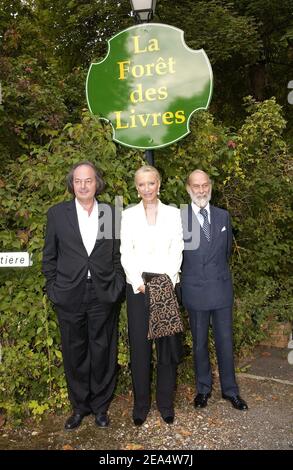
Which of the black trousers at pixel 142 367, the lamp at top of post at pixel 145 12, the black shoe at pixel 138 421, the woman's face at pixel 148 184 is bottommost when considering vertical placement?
the black shoe at pixel 138 421

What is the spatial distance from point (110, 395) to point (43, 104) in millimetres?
3281

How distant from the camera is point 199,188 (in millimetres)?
3453

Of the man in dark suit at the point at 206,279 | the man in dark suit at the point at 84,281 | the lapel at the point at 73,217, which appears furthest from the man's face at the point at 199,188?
the lapel at the point at 73,217

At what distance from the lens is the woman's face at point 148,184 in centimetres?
316

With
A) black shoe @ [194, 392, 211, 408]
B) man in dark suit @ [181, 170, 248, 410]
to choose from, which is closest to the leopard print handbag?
man in dark suit @ [181, 170, 248, 410]

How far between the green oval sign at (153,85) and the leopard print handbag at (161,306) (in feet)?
3.85

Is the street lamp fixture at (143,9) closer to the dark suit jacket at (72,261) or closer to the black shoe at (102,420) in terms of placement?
the dark suit jacket at (72,261)

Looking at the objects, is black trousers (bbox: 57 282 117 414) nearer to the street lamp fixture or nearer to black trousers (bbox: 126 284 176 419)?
black trousers (bbox: 126 284 176 419)

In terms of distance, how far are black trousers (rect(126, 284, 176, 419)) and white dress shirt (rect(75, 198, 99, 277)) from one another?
1.34 ft

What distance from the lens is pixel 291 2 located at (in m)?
10.1

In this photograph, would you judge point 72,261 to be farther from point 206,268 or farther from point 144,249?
point 206,268
